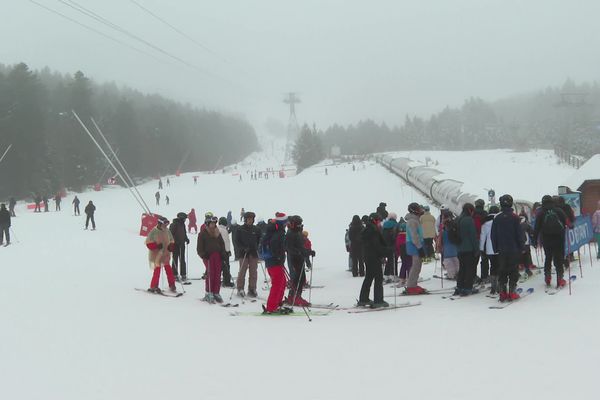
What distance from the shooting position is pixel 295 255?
1100cm

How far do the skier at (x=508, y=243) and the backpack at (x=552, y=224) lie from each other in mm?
702

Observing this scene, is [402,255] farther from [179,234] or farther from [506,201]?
[179,234]

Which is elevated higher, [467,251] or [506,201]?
[506,201]

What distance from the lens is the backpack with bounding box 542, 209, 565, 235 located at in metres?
9.96

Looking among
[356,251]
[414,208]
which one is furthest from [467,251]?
[356,251]

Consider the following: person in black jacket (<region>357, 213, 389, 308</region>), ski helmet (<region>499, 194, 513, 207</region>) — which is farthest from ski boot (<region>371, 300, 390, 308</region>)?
ski helmet (<region>499, 194, 513, 207</region>)

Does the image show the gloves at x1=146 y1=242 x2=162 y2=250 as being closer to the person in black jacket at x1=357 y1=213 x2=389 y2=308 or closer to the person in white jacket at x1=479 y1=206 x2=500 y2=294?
the person in black jacket at x1=357 y1=213 x2=389 y2=308

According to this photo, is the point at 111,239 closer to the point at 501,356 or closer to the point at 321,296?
the point at 321,296

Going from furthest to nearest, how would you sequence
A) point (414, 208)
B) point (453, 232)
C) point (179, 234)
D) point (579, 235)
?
point (179, 234) < point (579, 235) < point (414, 208) < point (453, 232)

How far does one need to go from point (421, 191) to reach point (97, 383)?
37525 millimetres

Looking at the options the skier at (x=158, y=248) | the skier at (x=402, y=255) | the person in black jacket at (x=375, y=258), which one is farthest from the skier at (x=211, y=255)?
the skier at (x=402, y=255)

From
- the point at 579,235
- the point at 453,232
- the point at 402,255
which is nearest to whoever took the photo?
the point at 453,232

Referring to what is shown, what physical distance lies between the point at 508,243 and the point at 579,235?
3849mm

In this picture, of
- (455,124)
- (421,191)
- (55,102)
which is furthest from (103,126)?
(455,124)
